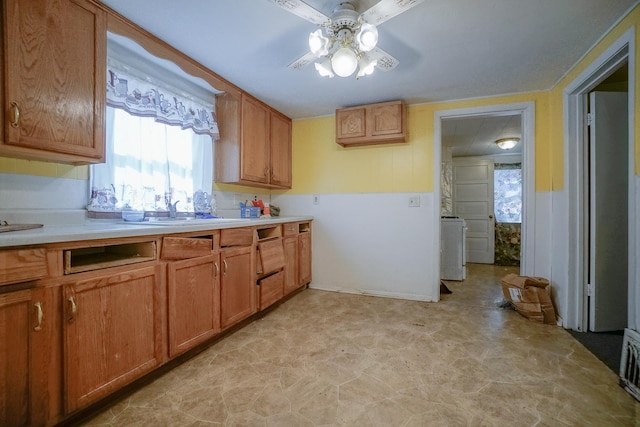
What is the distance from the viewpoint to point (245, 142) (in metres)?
2.74

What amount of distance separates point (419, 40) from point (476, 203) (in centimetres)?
415

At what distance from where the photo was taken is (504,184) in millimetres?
5309

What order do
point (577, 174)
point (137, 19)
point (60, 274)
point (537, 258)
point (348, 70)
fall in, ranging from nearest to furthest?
point (60, 274), point (348, 70), point (137, 19), point (577, 174), point (537, 258)

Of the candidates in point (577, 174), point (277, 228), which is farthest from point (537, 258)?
point (277, 228)

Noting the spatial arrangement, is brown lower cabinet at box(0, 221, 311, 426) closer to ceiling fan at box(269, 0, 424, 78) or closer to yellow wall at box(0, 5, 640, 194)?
yellow wall at box(0, 5, 640, 194)

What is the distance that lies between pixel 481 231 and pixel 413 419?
463 cm

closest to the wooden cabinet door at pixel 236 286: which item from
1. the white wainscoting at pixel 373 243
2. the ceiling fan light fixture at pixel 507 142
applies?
the white wainscoting at pixel 373 243

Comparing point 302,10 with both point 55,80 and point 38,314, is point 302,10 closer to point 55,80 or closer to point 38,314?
point 55,80

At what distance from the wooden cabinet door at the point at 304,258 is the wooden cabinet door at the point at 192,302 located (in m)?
1.29

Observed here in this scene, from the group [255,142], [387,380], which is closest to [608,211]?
[387,380]

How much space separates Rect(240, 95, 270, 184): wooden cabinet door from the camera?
273 centimetres

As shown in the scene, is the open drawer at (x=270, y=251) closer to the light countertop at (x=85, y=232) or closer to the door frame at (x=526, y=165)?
the light countertop at (x=85, y=232)

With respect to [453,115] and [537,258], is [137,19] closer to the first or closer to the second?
[453,115]

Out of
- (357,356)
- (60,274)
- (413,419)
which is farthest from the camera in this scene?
(357,356)
